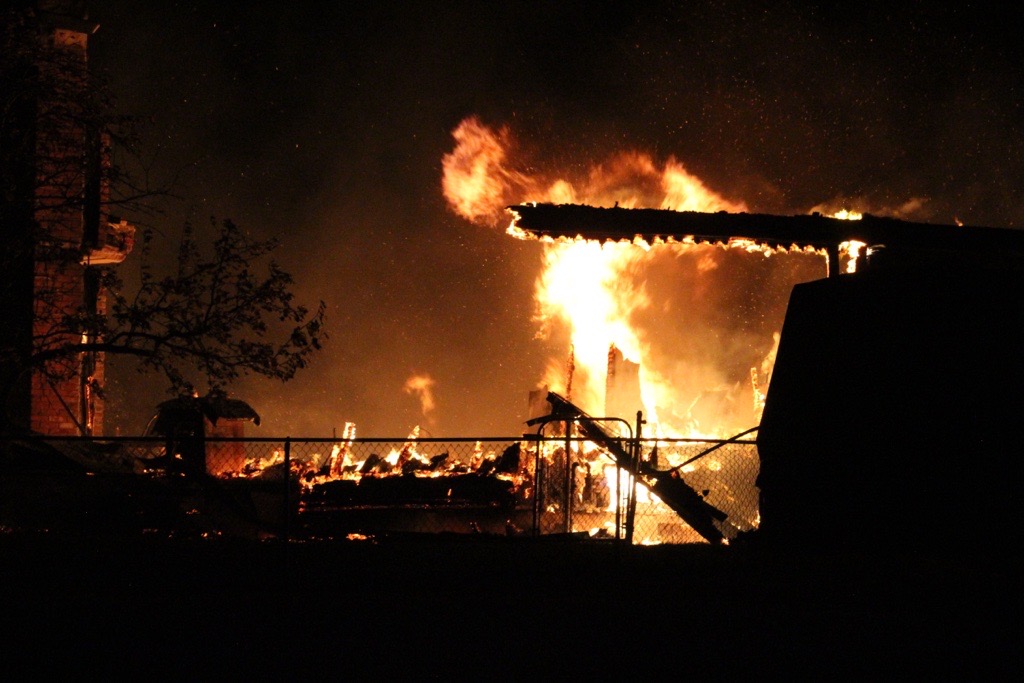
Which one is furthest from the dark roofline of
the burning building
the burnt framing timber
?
the burning building

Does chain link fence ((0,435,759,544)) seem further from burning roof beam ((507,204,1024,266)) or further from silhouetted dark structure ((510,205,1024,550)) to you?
burning roof beam ((507,204,1024,266))

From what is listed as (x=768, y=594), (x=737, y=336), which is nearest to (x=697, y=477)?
(x=768, y=594)

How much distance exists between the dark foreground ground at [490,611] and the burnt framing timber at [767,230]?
5863mm

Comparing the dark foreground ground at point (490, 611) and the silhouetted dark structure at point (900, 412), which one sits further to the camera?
the silhouetted dark structure at point (900, 412)

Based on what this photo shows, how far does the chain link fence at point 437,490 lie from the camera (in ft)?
33.7

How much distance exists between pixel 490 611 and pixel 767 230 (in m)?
9.53

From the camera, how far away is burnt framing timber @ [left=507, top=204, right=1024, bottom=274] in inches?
523

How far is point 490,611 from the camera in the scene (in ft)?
23.4

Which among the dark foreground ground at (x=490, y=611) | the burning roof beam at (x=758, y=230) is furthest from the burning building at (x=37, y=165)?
the burning roof beam at (x=758, y=230)

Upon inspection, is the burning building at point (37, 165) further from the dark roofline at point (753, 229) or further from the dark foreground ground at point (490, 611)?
the dark roofline at point (753, 229)

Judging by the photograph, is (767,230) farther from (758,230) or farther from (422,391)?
(422,391)

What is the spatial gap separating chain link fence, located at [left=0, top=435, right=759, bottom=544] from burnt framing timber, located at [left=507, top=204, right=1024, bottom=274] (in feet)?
12.0

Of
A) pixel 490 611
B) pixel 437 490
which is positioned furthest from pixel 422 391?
pixel 490 611

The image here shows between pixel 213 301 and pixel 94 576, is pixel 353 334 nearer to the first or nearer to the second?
pixel 213 301
